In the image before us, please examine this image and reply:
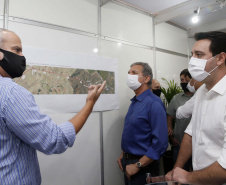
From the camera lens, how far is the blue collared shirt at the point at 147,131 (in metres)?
1.73

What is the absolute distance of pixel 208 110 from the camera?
1.15 meters

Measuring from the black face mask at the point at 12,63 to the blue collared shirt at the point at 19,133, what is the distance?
0.15 meters

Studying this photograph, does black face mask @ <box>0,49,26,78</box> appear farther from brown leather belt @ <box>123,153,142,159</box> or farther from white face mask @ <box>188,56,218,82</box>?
brown leather belt @ <box>123,153,142,159</box>

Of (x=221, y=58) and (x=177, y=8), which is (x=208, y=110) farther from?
(x=177, y=8)

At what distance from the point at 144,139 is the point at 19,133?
1.25m

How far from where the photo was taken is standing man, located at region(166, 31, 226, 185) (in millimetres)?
1053

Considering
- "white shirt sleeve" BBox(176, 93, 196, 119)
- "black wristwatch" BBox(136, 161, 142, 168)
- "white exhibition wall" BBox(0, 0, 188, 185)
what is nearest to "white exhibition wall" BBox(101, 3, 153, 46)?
"white exhibition wall" BBox(0, 0, 188, 185)

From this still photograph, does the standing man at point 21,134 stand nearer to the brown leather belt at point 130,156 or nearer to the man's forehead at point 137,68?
the brown leather belt at point 130,156

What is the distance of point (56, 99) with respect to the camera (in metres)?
1.90

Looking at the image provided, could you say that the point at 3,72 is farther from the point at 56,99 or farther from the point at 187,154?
the point at 187,154

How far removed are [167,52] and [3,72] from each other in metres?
2.88

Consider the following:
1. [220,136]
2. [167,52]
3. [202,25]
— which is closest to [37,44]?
[220,136]

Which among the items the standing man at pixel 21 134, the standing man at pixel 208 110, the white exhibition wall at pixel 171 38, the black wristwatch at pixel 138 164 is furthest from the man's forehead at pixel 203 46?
the white exhibition wall at pixel 171 38

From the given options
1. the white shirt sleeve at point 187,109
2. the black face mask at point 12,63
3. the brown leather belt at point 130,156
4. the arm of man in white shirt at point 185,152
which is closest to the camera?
the black face mask at point 12,63
